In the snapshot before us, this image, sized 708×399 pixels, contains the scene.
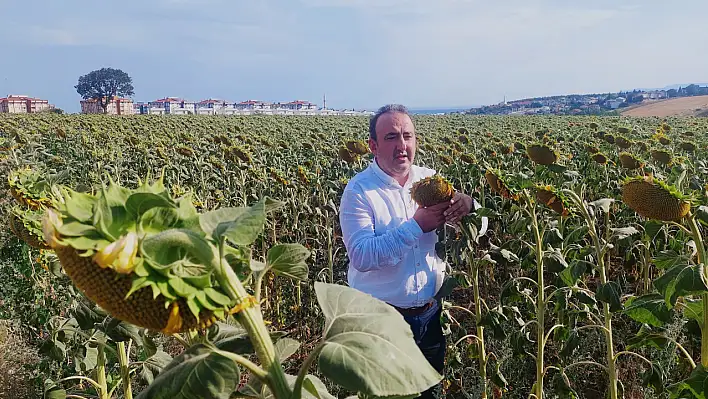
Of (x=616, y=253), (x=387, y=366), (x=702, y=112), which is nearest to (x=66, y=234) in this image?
(x=387, y=366)

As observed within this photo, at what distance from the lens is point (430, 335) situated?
10.2 ft

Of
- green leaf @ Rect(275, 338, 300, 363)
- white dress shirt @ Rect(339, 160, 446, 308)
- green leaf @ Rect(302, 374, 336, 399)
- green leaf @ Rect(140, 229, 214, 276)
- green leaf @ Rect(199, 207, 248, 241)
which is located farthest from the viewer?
white dress shirt @ Rect(339, 160, 446, 308)

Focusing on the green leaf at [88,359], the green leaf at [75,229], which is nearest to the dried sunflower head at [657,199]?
the green leaf at [75,229]

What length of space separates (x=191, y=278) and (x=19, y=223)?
1.39 meters

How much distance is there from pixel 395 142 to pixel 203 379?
2.22m

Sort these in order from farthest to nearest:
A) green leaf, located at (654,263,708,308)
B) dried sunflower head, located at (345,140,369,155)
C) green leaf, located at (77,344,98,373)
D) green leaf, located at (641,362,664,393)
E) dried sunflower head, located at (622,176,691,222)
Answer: dried sunflower head, located at (345,140,369,155) < green leaf, located at (641,362,664,393) < green leaf, located at (77,344,98,373) < dried sunflower head, located at (622,176,691,222) < green leaf, located at (654,263,708,308)

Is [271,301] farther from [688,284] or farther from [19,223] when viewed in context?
[688,284]

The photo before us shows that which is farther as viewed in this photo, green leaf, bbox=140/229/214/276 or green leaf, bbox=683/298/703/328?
green leaf, bbox=683/298/703/328

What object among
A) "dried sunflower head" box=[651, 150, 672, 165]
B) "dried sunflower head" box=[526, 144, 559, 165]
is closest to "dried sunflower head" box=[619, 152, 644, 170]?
"dried sunflower head" box=[651, 150, 672, 165]

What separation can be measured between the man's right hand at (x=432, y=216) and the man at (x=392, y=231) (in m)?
0.18

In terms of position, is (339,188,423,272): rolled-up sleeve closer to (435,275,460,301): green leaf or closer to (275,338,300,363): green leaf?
(435,275,460,301): green leaf

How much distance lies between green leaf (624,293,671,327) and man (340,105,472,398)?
1025mm

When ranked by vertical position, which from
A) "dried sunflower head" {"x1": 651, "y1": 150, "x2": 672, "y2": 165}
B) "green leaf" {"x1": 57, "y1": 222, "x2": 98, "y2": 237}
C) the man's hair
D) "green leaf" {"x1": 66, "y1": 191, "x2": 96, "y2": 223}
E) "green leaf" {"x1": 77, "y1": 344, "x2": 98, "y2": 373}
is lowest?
"green leaf" {"x1": 77, "y1": 344, "x2": 98, "y2": 373}

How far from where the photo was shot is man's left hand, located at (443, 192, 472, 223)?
8.27ft
